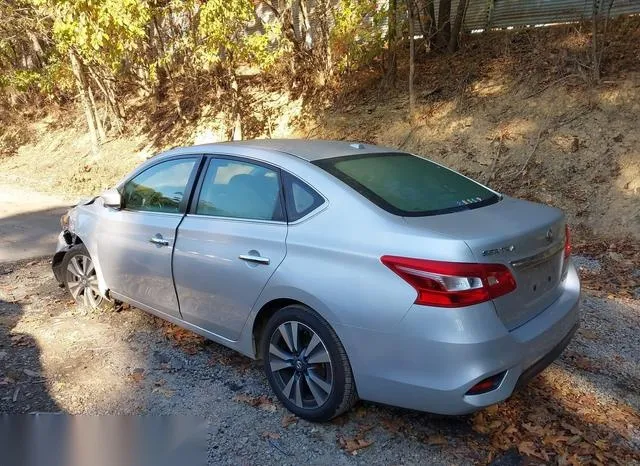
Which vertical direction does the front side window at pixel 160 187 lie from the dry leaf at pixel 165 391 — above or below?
above

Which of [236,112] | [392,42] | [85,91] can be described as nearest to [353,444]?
[392,42]

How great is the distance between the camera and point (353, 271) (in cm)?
282

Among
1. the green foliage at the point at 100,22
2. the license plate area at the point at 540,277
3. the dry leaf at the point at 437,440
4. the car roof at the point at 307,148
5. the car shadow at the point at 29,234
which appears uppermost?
the green foliage at the point at 100,22

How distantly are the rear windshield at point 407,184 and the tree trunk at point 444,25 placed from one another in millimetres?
8007

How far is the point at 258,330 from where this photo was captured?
3.43 meters

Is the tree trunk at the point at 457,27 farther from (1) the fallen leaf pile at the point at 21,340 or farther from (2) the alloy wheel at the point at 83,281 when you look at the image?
(1) the fallen leaf pile at the point at 21,340

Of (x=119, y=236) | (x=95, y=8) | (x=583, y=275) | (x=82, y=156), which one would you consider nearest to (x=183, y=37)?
(x=95, y=8)

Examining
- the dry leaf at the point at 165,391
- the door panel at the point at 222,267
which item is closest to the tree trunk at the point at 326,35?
the door panel at the point at 222,267

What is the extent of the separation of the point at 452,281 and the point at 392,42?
28.8 feet

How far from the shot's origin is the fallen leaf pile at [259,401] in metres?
3.41

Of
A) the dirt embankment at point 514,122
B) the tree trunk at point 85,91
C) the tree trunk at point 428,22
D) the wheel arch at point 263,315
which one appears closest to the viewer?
the wheel arch at point 263,315

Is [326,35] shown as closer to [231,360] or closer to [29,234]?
[29,234]

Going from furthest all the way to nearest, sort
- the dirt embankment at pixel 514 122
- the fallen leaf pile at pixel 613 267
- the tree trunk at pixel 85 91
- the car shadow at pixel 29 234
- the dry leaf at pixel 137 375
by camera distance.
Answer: the tree trunk at pixel 85 91, the car shadow at pixel 29 234, the dirt embankment at pixel 514 122, the fallen leaf pile at pixel 613 267, the dry leaf at pixel 137 375

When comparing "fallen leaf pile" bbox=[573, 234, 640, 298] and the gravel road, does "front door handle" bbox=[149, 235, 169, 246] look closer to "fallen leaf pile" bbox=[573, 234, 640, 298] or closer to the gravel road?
the gravel road
